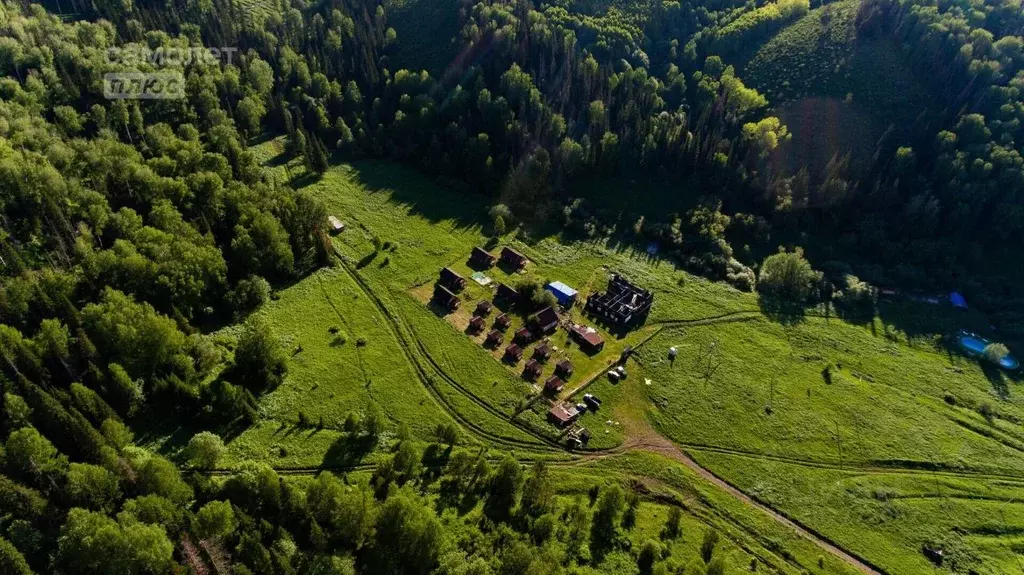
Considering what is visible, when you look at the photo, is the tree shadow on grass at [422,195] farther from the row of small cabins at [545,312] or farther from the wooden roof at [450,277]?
the wooden roof at [450,277]

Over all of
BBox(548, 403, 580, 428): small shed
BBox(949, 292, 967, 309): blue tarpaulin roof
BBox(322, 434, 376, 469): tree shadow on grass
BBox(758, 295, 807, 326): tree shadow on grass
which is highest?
BBox(322, 434, 376, 469): tree shadow on grass

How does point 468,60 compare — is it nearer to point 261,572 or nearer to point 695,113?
point 695,113

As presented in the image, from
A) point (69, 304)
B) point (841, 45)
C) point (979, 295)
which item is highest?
point (841, 45)

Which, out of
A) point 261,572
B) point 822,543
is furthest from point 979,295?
point 261,572

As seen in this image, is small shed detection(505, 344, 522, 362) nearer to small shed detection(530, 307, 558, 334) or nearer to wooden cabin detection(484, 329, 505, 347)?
wooden cabin detection(484, 329, 505, 347)

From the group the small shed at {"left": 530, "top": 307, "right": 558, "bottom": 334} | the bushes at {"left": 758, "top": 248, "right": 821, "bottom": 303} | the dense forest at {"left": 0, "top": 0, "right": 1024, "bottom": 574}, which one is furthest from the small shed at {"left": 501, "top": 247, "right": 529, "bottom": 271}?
the bushes at {"left": 758, "top": 248, "right": 821, "bottom": 303}

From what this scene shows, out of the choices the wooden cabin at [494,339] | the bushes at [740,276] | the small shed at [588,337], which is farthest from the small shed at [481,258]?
the bushes at [740,276]
